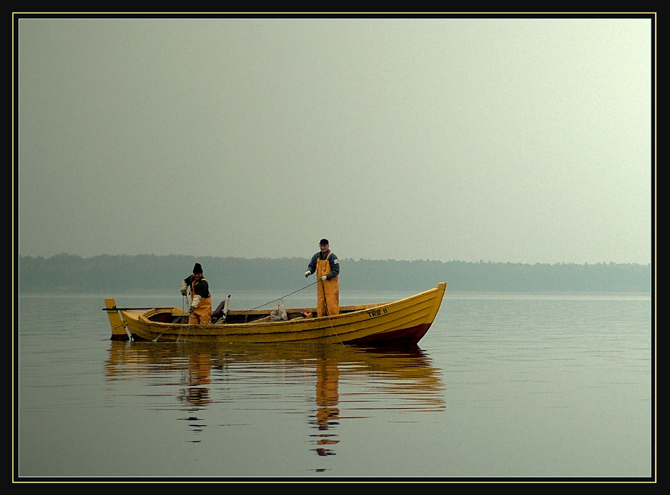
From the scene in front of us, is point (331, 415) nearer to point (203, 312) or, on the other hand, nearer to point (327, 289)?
point (327, 289)

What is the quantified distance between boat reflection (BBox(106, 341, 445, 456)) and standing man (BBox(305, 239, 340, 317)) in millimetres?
1110

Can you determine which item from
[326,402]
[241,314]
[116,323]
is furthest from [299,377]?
[116,323]

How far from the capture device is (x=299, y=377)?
16781 mm

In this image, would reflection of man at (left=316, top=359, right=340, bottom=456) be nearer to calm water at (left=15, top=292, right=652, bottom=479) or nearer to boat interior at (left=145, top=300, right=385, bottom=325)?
calm water at (left=15, top=292, right=652, bottom=479)

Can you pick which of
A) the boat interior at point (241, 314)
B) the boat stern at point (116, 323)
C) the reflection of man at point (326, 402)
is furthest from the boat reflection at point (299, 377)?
the boat stern at point (116, 323)

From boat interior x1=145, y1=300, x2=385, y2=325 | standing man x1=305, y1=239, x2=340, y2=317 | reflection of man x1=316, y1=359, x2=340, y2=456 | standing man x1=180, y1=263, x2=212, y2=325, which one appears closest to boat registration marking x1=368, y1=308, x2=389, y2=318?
standing man x1=305, y1=239, x2=340, y2=317

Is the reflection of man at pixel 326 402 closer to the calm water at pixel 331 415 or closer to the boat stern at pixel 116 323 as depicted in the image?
the calm water at pixel 331 415

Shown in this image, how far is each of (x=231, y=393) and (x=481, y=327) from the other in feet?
76.7

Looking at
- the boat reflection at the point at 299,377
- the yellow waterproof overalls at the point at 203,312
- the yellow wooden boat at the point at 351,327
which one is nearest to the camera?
the boat reflection at the point at 299,377

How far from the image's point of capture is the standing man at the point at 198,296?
23609mm

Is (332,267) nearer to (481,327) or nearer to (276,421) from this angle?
(276,421)

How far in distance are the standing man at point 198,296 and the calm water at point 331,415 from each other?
205cm

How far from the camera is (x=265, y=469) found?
1006cm

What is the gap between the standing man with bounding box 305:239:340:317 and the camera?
74.4 feet
